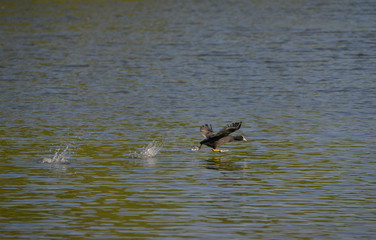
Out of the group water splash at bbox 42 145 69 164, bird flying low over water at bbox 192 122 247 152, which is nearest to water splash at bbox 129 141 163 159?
bird flying low over water at bbox 192 122 247 152

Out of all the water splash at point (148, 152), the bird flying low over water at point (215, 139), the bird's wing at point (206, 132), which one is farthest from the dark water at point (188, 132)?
the bird's wing at point (206, 132)

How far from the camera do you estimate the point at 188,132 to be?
24.7m

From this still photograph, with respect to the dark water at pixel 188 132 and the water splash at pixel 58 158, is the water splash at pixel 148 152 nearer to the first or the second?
the dark water at pixel 188 132

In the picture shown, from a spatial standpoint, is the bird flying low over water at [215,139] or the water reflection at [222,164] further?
the bird flying low over water at [215,139]

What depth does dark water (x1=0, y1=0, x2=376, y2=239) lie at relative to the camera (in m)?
14.5

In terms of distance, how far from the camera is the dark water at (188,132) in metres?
14.5

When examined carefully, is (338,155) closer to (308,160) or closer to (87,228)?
(308,160)

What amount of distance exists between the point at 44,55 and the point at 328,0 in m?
43.6

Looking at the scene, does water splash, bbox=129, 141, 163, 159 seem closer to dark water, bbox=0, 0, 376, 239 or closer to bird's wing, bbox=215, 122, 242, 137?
dark water, bbox=0, 0, 376, 239

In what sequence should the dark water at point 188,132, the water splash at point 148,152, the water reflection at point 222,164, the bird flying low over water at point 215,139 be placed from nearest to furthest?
the dark water at point 188,132
the water reflection at point 222,164
the water splash at point 148,152
the bird flying low over water at point 215,139

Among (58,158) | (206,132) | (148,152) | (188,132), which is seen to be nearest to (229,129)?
(206,132)

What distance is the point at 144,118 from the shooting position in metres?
27.7

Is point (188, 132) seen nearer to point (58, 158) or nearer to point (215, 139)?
point (215, 139)

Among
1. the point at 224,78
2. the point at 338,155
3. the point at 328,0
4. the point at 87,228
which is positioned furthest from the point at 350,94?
the point at 328,0
